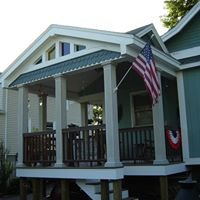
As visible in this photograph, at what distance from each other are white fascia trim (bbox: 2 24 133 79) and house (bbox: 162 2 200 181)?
8.98ft

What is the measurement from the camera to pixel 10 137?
1708 cm

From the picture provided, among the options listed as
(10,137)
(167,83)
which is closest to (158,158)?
(167,83)

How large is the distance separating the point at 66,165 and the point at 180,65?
4.09 metres

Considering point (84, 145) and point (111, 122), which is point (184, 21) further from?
point (84, 145)

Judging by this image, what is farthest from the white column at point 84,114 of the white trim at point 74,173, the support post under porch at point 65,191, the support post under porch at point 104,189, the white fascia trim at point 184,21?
the support post under porch at point 104,189

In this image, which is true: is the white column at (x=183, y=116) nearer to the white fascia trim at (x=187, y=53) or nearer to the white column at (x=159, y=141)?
the white fascia trim at (x=187, y=53)

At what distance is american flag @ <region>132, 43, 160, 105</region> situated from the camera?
6.94m

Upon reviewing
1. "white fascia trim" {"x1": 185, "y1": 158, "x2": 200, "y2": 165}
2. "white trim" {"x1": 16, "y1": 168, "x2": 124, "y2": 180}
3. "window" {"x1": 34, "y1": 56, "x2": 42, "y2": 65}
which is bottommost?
"white trim" {"x1": 16, "y1": 168, "x2": 124, "y2": 180}

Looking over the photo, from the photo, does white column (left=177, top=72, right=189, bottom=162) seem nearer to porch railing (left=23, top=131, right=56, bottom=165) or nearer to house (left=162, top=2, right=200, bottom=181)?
house (left=162, top=2, right=200, bottom=181)

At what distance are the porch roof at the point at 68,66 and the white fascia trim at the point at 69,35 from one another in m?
0.32

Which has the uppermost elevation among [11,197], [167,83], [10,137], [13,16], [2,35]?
[2,35]

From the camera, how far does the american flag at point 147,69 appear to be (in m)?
6.94

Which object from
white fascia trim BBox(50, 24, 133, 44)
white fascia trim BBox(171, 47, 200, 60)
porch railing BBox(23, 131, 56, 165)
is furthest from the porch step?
white fascia trim BBox(171, 47, 200, 60)

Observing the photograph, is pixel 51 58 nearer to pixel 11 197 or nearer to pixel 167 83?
pixel 167 83
